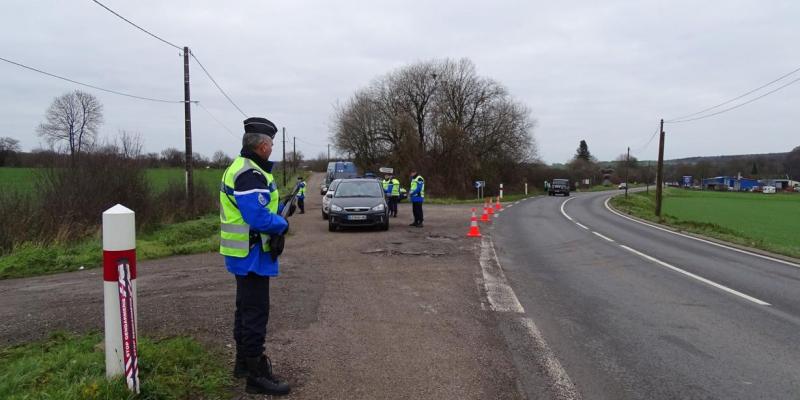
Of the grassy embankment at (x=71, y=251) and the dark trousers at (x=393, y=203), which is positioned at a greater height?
the dark trousers at (x=393, y=203)

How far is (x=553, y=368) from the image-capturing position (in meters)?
4.14

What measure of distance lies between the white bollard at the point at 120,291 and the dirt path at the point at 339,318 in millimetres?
1060

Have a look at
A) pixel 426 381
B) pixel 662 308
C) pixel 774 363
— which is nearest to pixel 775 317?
pixel 662 308

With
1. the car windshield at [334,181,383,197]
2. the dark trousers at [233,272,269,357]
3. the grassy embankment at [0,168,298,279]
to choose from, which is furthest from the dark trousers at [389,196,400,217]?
the dark trousers at [233,272,269,357]

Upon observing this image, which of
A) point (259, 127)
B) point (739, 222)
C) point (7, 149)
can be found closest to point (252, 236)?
point (259, 127)

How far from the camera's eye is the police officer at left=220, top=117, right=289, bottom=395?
10.9 feet

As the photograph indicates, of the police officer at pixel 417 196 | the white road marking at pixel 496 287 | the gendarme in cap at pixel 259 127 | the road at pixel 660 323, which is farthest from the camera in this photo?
the police officer at pixel 417 196

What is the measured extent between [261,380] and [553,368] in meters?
2.29

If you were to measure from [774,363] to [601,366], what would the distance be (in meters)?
1.60

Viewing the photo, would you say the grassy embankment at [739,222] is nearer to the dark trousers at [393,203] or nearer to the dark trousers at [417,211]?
the dark trousers at [417,211]

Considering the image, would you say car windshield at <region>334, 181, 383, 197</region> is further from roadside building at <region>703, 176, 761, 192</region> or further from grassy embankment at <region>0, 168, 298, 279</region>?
roadside building at <region>703, 176, 761, 192</region>

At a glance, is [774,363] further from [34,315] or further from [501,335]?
[34,315]

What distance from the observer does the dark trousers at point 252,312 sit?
11.3 feet

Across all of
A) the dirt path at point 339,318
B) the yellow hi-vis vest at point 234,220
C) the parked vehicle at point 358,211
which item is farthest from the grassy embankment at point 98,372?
the parked vehicle at point 358,211
